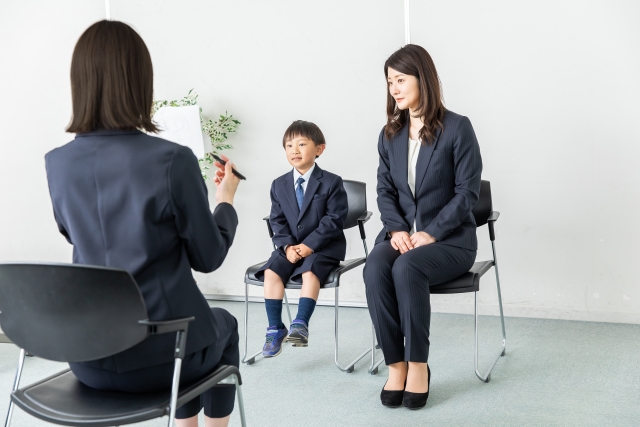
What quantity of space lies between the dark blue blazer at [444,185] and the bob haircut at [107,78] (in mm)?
1729

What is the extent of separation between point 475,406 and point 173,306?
1.62 meters

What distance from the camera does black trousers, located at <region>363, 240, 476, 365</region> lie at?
9.56 ft

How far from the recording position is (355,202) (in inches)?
153

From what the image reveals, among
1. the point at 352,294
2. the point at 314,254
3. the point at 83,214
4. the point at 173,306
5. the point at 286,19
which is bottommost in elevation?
the point at 352,294

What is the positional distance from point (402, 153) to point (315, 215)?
24.3 inches

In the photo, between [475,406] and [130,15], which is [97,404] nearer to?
[475,406]

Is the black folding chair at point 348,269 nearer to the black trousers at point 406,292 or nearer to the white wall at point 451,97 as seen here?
the black trousers at point 406,292

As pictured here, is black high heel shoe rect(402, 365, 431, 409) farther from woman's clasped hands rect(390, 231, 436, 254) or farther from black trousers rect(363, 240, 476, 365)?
woman's clasped hands rect(390, 231, 436, 254)

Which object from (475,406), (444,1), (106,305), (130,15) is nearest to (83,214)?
(106,305)

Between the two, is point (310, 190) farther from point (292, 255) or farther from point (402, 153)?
point (402, 153)

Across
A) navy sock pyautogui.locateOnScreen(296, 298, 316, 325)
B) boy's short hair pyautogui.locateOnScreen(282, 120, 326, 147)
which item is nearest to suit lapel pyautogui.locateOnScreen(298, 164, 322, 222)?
boy's short hair pyautogui.locateOnScreen(282, 120, 326, 147)

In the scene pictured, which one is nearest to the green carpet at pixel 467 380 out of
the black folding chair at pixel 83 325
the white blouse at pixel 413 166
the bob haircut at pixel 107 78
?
the white blouse at pixel 413 166

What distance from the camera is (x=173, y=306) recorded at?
172 centimetres

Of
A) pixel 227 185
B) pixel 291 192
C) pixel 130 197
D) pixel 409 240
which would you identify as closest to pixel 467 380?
pixel 409 240
